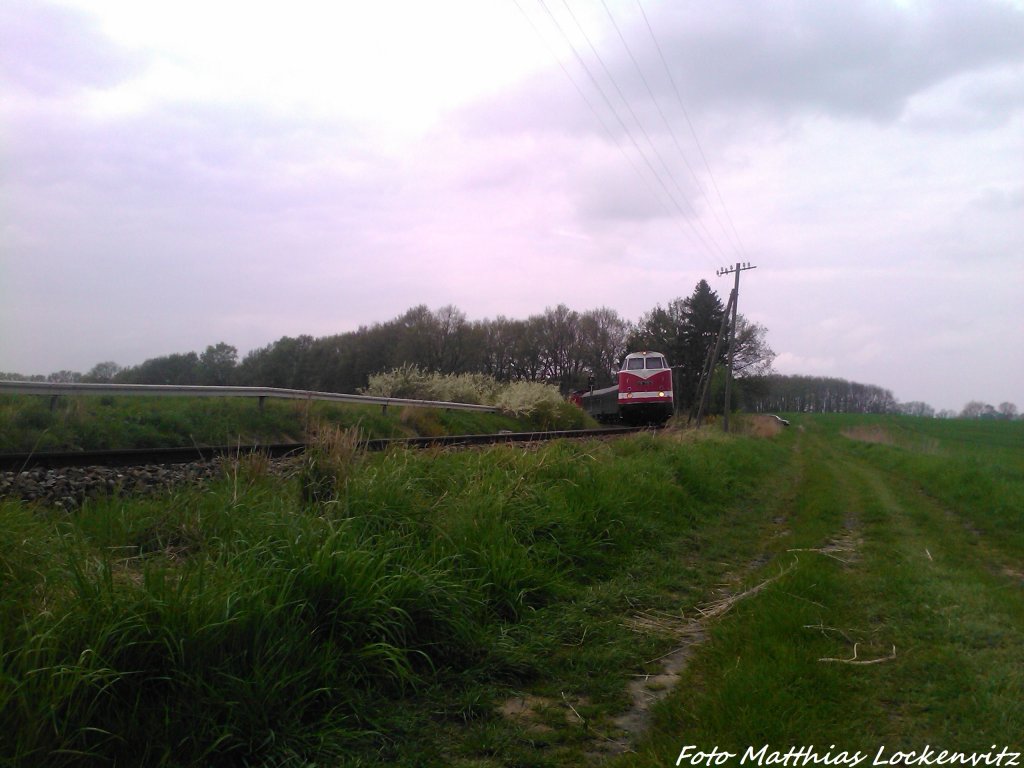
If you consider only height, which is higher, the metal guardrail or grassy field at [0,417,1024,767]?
the metal guardrail

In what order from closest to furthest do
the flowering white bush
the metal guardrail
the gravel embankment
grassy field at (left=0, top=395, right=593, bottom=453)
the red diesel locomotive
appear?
the gravel embankment
grassy field at (left=0, top=395, right=593, bottom=453)
the metal guardrail
the flowering white bush
the red diesel locomotive

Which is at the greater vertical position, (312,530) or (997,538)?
(312,530)

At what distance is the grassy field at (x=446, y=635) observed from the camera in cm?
307

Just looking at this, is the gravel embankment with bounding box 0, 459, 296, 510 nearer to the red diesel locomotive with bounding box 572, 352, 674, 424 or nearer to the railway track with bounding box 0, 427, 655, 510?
the railway track with bounding box 0, 427, 655, 510

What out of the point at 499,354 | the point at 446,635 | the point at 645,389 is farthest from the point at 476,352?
the point at 446,635

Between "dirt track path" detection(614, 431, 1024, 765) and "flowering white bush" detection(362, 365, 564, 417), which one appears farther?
"flowering white bush" detection(362, 365, 564, 417)

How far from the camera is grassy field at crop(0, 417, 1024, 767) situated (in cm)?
307

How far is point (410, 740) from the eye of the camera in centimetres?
335

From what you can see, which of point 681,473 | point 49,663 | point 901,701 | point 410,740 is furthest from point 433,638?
point 681,473

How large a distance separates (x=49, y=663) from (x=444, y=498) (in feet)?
12.3

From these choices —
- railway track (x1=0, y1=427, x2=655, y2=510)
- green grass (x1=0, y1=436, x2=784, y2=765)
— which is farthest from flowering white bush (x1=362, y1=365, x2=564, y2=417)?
green grass (x1=0, y1=436, x2=784, y2=765)

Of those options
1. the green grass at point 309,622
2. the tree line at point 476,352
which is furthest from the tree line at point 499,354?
Answer: the green grass at point 309,622

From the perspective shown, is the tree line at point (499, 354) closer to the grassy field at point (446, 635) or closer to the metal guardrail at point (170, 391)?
the metal guardrail at point (170, 391)

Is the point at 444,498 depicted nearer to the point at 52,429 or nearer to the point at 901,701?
the point at 901,701
